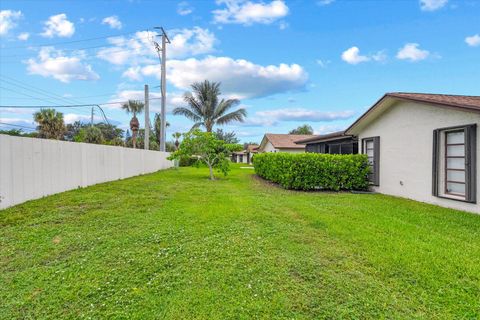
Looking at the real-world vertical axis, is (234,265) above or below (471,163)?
below

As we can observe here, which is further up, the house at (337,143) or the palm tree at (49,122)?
the palm tree at (49,122)

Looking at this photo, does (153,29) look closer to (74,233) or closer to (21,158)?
(21,158)

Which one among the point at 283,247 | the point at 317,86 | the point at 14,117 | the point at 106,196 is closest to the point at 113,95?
the point at 14,117

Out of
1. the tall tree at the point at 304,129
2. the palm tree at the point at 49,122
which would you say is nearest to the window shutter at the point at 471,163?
the palm tree at the point at 49,122

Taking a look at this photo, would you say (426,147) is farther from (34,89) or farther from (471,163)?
(34,89)

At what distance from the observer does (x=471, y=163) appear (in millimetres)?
6367

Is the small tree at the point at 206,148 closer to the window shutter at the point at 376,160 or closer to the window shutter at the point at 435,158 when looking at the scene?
the window shutter at the point at 376,160

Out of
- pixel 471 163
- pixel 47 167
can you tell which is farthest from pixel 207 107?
pixel 471 163

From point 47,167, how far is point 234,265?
21.4 feet

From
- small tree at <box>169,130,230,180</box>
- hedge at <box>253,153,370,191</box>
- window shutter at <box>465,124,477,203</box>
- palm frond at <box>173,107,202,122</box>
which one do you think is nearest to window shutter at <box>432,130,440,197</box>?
window shutter at <box>465,124,477,203</box>

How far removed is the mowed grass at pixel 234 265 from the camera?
2.59 metres

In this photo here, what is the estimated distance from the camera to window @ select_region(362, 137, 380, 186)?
33.6ft

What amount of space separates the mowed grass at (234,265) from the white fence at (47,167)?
0.53 metres

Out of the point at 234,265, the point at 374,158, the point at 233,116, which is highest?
the point at 233,116
